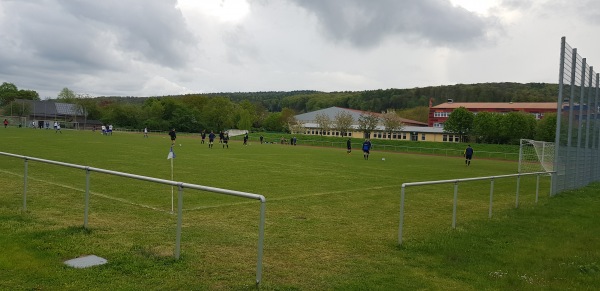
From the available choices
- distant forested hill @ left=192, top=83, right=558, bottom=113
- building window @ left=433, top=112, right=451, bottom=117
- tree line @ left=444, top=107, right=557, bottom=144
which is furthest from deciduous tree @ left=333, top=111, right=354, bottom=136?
distant forested hill @ left=192, top=83, right=558, bottom=113

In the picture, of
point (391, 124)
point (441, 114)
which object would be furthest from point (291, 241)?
point (441, 114)

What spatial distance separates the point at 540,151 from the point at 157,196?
93.6ft

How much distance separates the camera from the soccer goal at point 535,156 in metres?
29.6

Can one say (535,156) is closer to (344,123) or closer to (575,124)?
(575,124)

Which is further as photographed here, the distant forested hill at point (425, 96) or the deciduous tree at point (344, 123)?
the distant forested hill at point (425, 96)

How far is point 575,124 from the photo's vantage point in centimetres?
1942

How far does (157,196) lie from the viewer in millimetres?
12125

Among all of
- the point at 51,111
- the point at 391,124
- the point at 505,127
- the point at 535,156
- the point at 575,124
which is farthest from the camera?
the point at 51,111

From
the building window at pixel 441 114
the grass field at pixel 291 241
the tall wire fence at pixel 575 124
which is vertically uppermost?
the building window at pixel 441 114

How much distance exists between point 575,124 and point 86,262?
1987 centimetres

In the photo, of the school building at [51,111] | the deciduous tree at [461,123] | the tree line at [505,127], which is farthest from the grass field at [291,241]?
the school building at [51,111]

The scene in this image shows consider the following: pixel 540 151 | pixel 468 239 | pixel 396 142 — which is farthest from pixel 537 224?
pixel 396 142

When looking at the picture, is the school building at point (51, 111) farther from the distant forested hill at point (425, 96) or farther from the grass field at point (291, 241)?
the grass field at point (291, 241)

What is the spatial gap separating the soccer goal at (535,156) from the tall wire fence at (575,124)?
5.46 meters
